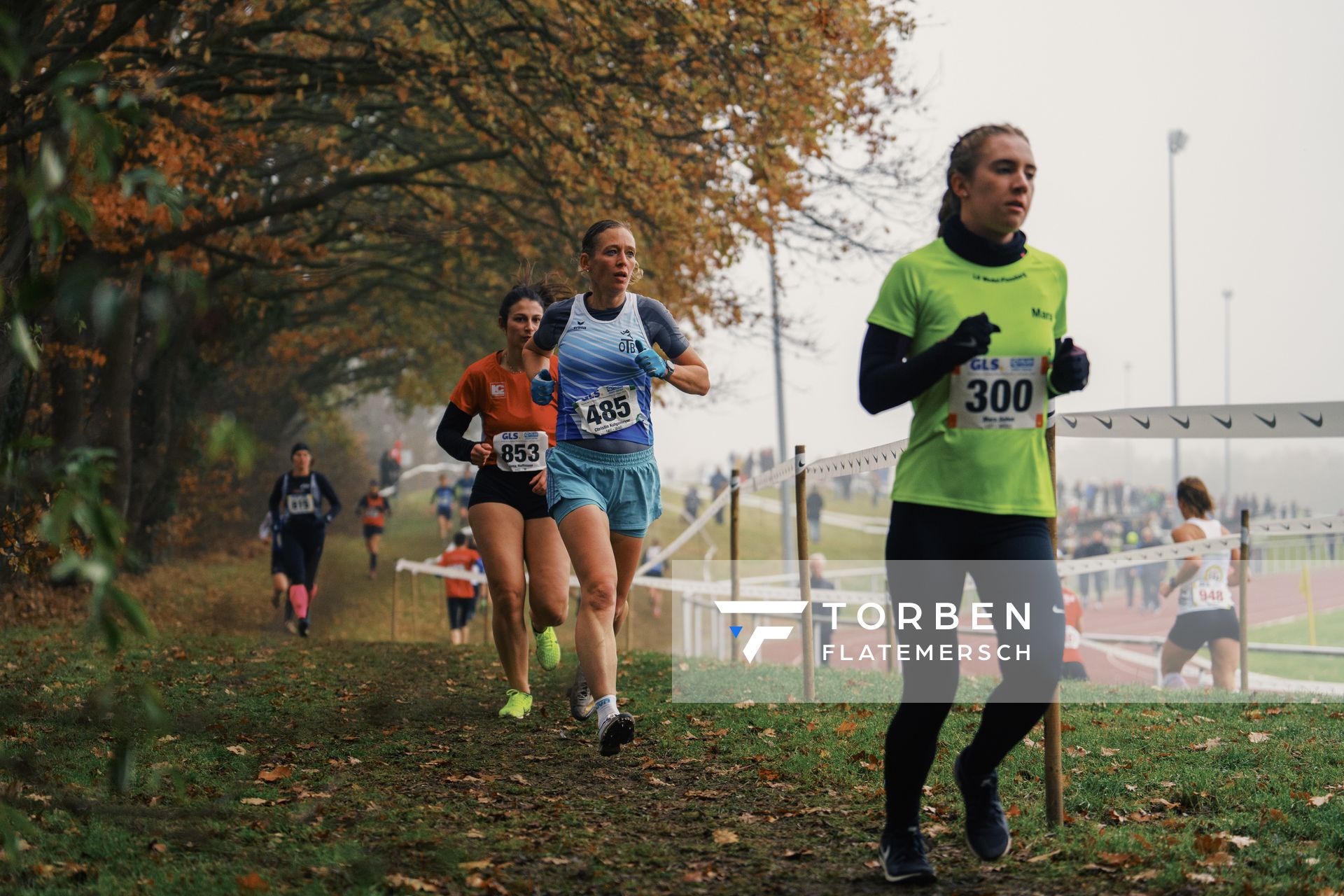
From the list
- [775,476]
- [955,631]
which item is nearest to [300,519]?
[775,476]

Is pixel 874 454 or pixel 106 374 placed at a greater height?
pixel 106 374

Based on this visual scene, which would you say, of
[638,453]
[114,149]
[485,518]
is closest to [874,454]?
[638,453]

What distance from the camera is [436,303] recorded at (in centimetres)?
2633

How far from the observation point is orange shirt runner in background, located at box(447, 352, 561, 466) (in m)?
7.49

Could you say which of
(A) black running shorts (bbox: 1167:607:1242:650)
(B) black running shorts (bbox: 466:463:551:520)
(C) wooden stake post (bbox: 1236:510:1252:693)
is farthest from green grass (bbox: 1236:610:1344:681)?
(B) black running shorts (bbox: 466:463:551:520)

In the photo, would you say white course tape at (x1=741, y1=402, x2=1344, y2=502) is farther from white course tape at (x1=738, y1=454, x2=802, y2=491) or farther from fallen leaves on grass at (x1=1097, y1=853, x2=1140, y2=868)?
white course tape at (x1=738, y1=454, x2=802, y2=491)

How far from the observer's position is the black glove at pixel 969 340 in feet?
12.2

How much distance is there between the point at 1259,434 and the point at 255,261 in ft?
53.3

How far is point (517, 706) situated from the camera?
7.75 meters

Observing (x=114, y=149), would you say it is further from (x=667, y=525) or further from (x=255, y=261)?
(x=667, y=525)

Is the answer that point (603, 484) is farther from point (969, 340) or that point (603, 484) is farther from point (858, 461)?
point (969, 340)

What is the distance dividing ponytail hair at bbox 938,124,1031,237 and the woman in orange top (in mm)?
3617

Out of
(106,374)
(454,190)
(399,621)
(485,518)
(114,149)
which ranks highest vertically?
(454,190)

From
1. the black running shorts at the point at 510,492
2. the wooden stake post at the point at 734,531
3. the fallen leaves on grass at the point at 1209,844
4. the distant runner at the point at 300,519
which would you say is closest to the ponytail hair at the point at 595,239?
the black running shorts at the point at 510,492
